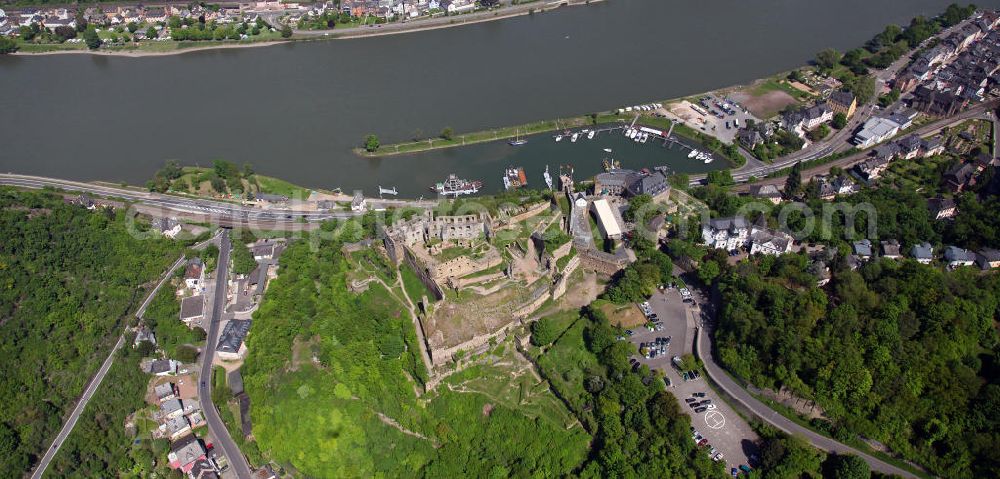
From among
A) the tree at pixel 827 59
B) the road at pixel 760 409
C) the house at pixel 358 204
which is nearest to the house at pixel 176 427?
the house at pixel 358 204

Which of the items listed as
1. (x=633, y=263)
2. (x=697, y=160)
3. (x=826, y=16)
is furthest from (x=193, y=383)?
(x=826, y=16)

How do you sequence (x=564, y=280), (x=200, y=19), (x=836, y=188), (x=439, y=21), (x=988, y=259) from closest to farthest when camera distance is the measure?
(x=564, y=280)
(x=988, y=259)
(x=836, y=188)
(x=200, y=19)
(x=439, y=21)

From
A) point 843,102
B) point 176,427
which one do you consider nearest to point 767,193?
point 843,102

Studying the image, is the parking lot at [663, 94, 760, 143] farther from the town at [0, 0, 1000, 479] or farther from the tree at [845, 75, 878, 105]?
the tree at [845, 75, 878, 105]

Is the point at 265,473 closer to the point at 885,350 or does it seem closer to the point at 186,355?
the point at 186,355

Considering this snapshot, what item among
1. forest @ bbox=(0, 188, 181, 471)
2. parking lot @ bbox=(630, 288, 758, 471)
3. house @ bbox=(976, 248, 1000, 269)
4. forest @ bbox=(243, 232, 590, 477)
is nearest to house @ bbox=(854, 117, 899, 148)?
house @ bbox=(976, 248, 1000, 269)
